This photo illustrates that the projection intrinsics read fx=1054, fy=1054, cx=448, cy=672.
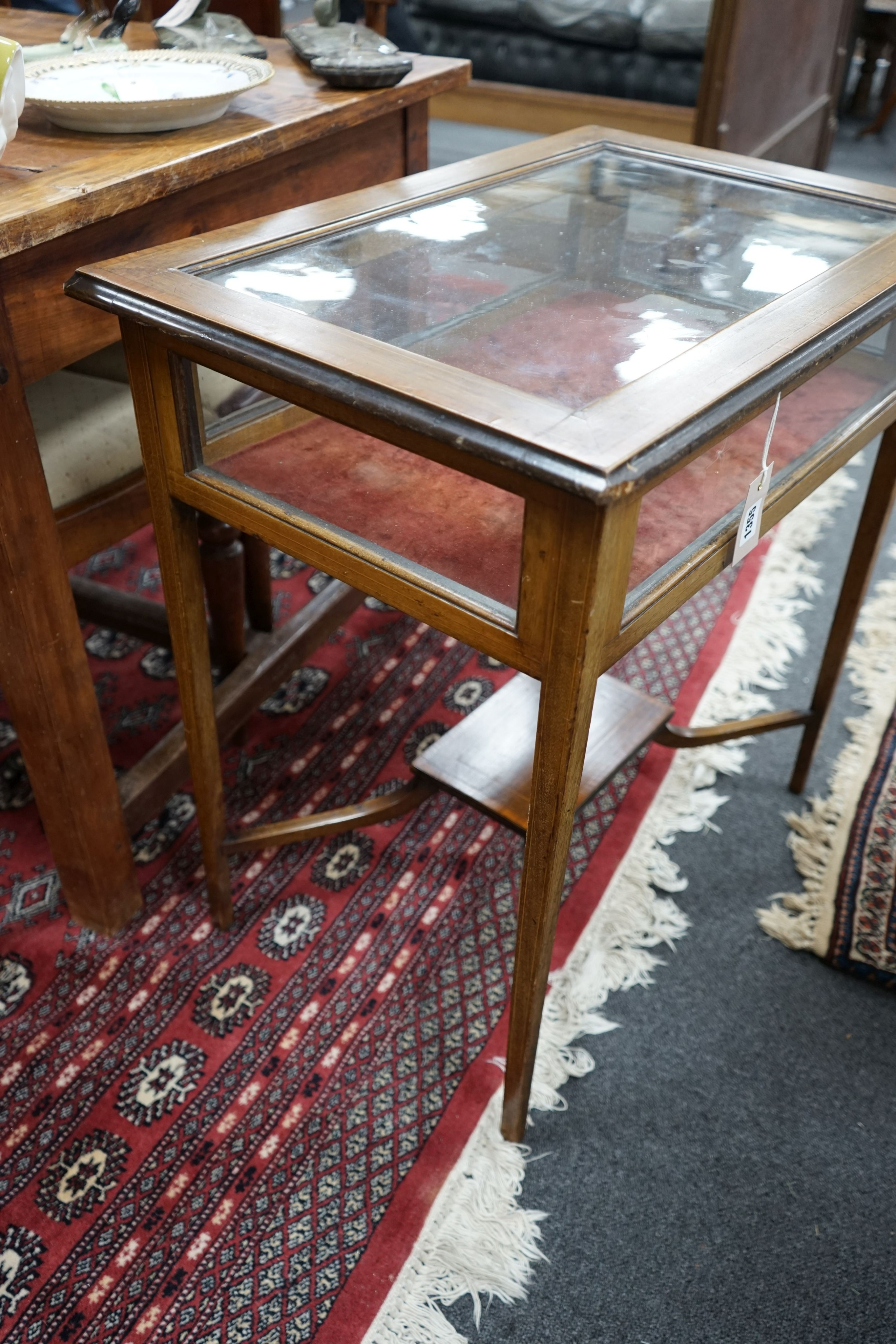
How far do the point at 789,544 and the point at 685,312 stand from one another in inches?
55.6

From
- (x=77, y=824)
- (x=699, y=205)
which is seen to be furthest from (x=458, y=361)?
(x=77, y=824)

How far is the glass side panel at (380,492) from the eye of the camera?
918 millimetres

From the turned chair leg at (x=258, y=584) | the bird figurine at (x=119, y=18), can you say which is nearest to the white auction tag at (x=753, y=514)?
the turned chair leg at (x=258, y=584)

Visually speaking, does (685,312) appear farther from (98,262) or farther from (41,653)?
(41,653)

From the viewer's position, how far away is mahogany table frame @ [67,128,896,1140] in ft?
2.38

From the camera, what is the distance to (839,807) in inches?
62.9

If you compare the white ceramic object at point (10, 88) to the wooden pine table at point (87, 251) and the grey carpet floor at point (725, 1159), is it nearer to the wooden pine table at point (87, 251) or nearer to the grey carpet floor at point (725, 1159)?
the wooden pine table at point (87, 251)

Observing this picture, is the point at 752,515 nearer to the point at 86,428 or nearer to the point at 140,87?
the point at 86,428

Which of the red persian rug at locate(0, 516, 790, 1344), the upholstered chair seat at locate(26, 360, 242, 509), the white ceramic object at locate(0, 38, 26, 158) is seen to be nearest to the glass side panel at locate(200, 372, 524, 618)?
the upholstered chair seat at locate(26, 360, 242, 509)

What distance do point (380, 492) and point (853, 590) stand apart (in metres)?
0.74

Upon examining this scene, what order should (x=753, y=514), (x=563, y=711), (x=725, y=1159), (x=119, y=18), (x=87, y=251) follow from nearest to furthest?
1. (x=563, y=711)
2. (x=753, y=514)
3. (x=87, y=251)
4. (x=725, y=1159)
5. (x=119, y=18)

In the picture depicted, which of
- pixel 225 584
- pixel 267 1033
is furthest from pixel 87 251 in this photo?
pixel 267 1033

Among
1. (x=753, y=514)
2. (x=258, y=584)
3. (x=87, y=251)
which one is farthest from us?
(x=258, y=584)

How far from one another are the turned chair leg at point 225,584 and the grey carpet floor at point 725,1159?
755 mm
